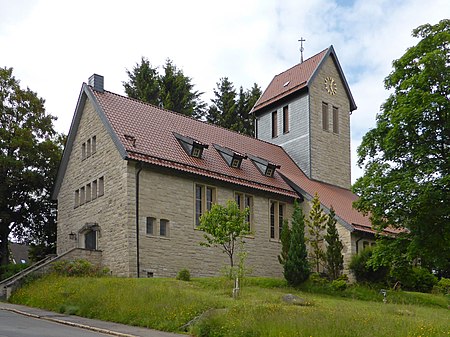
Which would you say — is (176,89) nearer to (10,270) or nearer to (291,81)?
(291,81)

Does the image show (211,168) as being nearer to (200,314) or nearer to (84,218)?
(84,218)

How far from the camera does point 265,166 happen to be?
114 feet

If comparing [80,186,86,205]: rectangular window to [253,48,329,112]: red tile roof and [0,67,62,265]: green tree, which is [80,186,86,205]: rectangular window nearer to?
[0,67,62,265]: green tree

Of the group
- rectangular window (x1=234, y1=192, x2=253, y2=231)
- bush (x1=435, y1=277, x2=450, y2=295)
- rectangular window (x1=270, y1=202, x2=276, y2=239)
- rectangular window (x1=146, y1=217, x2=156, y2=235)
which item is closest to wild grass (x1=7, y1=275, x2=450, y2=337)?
rectangular window (x1=146, y1=217, x2=156, y2=235)

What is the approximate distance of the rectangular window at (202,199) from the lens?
99.0ft

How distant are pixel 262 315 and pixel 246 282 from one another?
397 inches

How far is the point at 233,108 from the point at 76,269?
33989 millimetres

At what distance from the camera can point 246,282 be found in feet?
86.3

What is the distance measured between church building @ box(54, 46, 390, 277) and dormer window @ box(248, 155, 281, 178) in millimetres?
60

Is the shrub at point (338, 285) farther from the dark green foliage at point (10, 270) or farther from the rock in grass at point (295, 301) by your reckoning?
the dark green foliage at point (10, 270)

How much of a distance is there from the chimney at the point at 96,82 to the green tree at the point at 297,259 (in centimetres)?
1176

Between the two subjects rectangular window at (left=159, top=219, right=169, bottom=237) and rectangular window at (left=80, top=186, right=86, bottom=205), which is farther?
rectangular window at (left=80, top=186, right=86, bottom=205)

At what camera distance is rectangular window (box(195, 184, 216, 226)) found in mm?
30189

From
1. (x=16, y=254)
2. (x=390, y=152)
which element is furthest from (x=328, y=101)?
(x=16, y=254)
